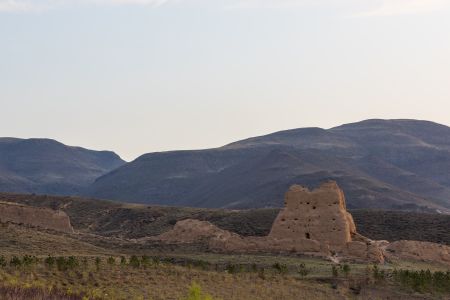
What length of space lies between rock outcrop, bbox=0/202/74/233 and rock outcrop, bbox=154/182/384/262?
14.5 meters

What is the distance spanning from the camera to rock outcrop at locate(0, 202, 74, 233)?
5891 cm

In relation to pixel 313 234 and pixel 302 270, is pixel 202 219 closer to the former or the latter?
pixel 313 234

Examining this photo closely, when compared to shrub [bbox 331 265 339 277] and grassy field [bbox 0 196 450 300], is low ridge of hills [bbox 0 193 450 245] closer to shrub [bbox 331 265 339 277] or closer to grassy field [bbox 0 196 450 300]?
grassy field [bbox 0 196 450 300]

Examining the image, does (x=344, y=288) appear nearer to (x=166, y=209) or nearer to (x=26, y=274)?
(x=26, y=274)

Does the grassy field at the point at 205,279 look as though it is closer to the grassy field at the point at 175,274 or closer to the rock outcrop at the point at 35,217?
the grassy field at the point at 175,274

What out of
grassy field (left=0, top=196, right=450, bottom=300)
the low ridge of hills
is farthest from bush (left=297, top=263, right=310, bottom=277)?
the low ridge of hills

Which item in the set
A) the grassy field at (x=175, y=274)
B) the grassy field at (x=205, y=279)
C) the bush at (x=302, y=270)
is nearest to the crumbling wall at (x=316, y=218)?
the grassy field at (x=175, y=274)

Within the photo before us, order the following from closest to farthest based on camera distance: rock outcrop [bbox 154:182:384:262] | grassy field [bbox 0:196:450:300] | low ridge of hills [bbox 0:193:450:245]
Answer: grassy field [bbox 0:196:450:300] → rock outcrop [bbox 154:182:384:262] → low ridge of hills [bbox 0:193:450:245]

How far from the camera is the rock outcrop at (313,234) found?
157ft

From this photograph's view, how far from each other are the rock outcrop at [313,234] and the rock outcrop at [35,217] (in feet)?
47.6

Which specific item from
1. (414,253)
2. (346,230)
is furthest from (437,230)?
(346,230)

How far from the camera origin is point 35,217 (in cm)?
5997

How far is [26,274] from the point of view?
108 ft

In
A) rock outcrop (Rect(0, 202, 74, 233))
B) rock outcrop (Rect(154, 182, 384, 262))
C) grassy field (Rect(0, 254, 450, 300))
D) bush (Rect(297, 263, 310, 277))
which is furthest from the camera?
rock outcrop (Rect(0, 202, 74, 233))
